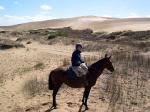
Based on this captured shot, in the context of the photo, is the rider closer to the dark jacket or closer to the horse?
the dark jacket

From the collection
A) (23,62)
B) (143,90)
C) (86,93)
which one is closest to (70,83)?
(86,93)

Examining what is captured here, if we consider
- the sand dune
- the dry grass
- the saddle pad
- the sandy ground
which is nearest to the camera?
the saddle pad


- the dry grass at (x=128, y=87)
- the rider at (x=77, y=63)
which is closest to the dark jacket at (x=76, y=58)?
the rider at (x=77, y=63)

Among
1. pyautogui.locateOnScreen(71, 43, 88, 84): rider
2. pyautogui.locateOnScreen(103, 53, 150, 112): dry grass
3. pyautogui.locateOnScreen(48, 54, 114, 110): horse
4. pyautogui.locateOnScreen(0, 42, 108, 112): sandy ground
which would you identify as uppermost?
pyautogui.locateOnScreen(71, 43, 88, 84): rider

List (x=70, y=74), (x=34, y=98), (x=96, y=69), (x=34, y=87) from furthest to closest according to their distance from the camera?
1. (x=34, y=87)
2. (x=34, y=98)
3. (x=96, y=69)
4. (x=70, y=74)

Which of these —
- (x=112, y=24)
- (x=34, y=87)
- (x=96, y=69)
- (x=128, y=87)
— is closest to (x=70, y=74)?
(x=96, y=69)

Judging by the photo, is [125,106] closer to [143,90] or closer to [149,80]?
[143,90]

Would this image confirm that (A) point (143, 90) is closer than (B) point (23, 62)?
Yes

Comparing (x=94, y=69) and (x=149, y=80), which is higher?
(x=94, y=69)

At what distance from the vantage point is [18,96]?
17.9m

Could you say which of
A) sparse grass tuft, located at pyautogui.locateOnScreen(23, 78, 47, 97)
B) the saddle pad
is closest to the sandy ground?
sparse grass tuft, located at pyautogui.locateOnScreen(23, 78, 47, 97)

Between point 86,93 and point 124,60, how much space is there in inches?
449

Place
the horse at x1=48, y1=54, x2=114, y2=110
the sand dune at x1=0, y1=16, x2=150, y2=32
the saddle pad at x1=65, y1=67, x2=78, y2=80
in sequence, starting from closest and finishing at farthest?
the saddle pad at x1=65, y1=67, x2=78, y2=80 → the horse at x1=48, y1=54, x2=114, y2=110 → the sand dune at x1=0, y1=16, x2=150, y2=32

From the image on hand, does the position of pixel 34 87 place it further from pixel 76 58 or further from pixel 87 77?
pixel 76 58
